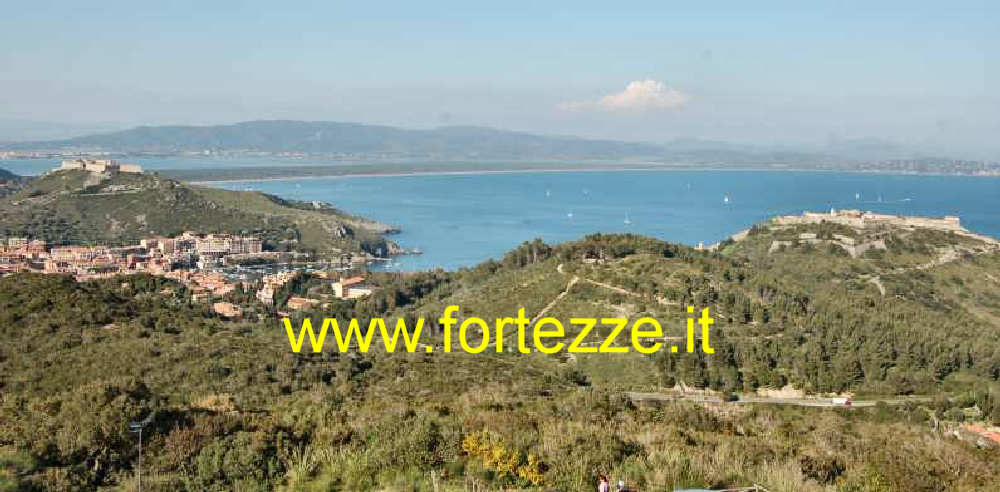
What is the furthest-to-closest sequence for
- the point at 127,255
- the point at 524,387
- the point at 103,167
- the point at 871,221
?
the point at 103,167 < the point at 127,255 < the point at 871,221 < the point at 524,387

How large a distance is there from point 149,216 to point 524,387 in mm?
70395

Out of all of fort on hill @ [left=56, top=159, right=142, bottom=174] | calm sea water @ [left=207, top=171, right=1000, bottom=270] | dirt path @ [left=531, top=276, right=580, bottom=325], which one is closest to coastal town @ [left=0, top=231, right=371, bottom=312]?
dirt path @ [left=531, top=276, right=580, bottom=325]

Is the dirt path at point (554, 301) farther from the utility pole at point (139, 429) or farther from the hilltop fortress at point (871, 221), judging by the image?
the hilltop fortress at point (871, 221)

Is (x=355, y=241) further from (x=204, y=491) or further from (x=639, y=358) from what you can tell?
(x=204, y=491)

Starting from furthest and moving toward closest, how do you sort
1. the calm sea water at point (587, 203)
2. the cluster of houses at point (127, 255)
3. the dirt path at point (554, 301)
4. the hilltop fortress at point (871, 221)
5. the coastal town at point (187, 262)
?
the calm sea water at point (587, 203), the hilltop fortress at point (871, 221), the cluster of houses at point (127, 255), the coastal town at point (187, 262), the dirt path at point (554, 301)

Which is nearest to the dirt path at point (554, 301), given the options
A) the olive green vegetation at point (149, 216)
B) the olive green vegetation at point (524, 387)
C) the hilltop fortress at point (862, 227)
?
the olive green vegetation at point (524, 387)

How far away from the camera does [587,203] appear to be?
416ft

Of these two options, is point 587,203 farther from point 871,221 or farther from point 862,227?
point 862,227

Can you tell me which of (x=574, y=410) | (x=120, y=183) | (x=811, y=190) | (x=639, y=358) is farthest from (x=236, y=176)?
(x=574, y=410)

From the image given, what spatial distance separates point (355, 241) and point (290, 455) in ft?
232

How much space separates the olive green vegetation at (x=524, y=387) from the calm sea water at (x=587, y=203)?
37.6 meters

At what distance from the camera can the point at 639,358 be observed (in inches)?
920

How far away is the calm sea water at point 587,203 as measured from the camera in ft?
283

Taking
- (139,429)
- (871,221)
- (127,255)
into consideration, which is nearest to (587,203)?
(871,221)
